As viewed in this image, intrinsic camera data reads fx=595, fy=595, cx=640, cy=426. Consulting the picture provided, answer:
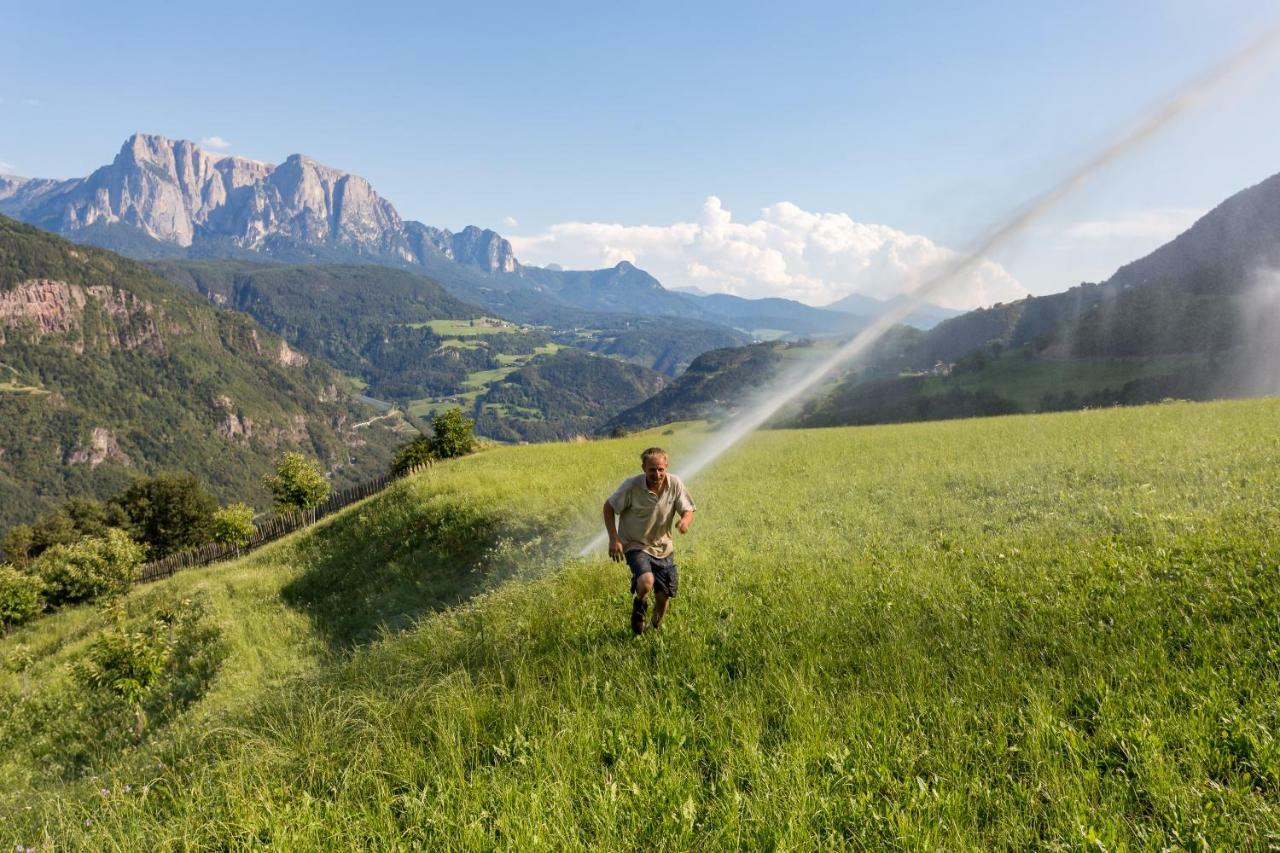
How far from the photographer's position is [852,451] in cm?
2669

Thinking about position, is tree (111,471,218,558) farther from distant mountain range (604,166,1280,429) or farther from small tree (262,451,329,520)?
distant mountain range (604,166,1280,429)

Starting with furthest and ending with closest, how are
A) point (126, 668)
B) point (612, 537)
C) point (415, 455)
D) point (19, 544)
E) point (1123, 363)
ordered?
point (1123, 363) < point (19, 544) < point (415, 455) < point (126, 668) < point (612, 537)

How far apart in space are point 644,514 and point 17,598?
5141cm

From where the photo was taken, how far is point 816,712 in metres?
5.46

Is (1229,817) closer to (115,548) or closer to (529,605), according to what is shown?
(529,605)

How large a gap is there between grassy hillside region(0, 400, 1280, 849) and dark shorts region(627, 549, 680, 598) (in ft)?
2.13

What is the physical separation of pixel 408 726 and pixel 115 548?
46860 millimetres

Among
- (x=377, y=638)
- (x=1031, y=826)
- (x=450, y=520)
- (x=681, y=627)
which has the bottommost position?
(x=377, y=638)

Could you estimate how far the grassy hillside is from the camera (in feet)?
13.5

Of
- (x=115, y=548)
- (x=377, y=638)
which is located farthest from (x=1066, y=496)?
(x=115, y=548)

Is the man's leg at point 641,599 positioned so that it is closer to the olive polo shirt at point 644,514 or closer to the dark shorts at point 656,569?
the dark shorts at point 656,569

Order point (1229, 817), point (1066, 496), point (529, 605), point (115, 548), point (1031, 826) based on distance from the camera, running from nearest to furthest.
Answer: point (1229, 817), point (1031, 826), point (529, 605), point (1066, 496), point (115, 548)

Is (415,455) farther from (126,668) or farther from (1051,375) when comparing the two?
(1051,375)

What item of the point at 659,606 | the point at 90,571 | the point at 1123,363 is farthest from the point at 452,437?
the point at 1123,363
